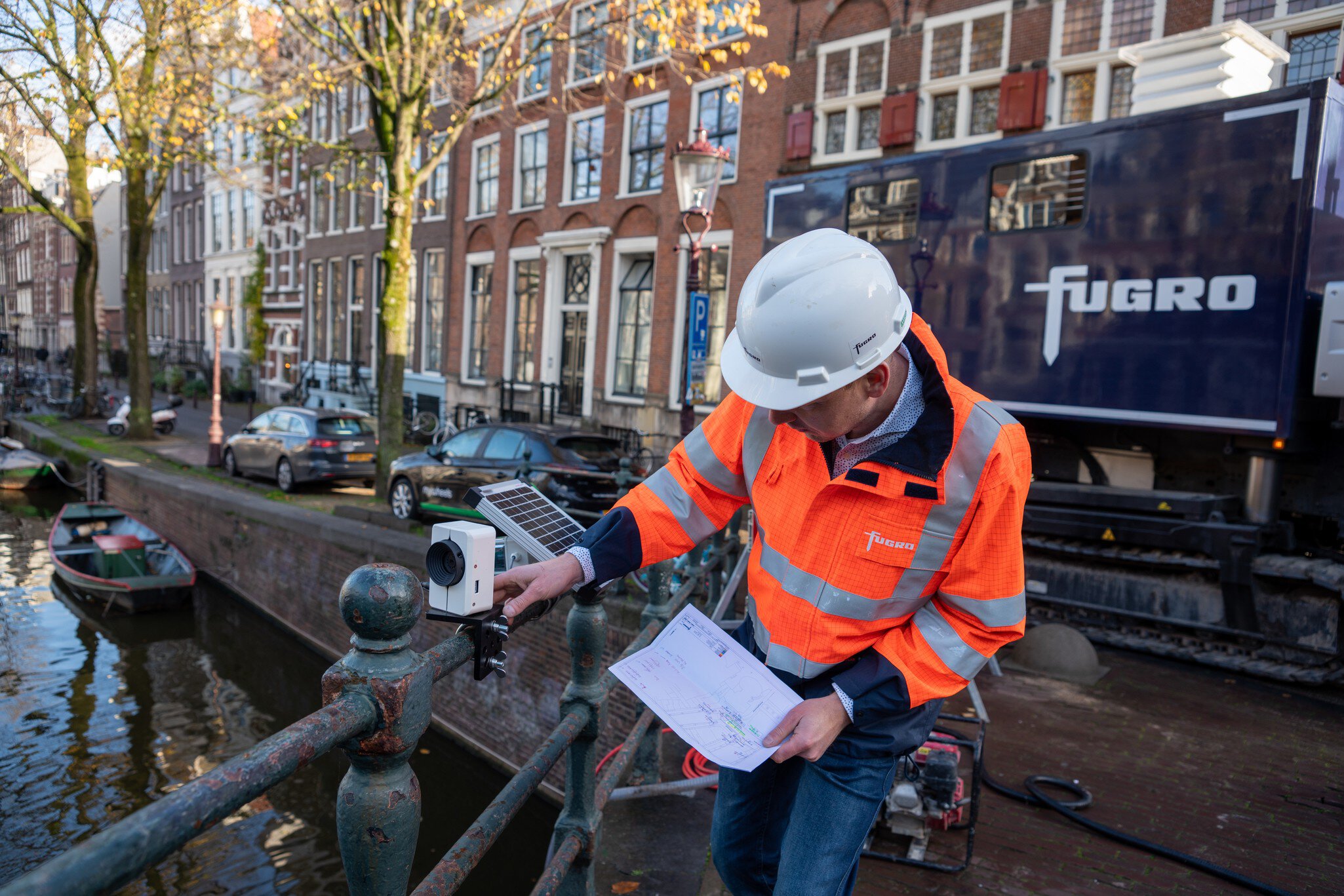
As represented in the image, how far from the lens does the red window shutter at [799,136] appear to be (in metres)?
15.2

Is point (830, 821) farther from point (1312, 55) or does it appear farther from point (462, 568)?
point (1312, 55)

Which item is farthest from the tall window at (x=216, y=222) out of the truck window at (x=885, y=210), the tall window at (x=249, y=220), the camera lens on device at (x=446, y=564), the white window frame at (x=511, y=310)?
the camera lens on device at (x=446, y=564)

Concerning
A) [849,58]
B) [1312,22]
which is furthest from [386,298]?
[1312,22]

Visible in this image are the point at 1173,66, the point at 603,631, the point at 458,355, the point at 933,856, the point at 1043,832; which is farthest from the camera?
the point at 458,355

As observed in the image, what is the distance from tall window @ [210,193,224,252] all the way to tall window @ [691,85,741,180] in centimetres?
2785

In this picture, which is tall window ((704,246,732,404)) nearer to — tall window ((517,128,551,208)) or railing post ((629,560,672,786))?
tall window ((517,128,551,208))

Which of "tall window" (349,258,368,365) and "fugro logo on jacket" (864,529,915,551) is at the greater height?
"tall window" (349,258,368,365)

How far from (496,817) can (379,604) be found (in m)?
0.66

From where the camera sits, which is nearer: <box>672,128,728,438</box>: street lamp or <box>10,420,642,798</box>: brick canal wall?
<box>10,420,642,798</box>: brick canal wall

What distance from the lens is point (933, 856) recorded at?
364 centimetres

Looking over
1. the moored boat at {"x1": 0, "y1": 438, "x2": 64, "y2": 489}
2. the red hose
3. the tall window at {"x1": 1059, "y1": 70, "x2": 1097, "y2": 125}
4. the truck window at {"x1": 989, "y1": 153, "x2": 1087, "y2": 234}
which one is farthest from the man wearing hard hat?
the moored boat at {"x1": 0, "y1": 438, "x2": 64, "y2": 489}

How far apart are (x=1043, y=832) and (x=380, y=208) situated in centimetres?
2647

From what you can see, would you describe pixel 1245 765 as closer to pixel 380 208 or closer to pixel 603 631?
pixel 603 631

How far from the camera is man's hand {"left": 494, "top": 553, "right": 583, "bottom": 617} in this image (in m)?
1.96
